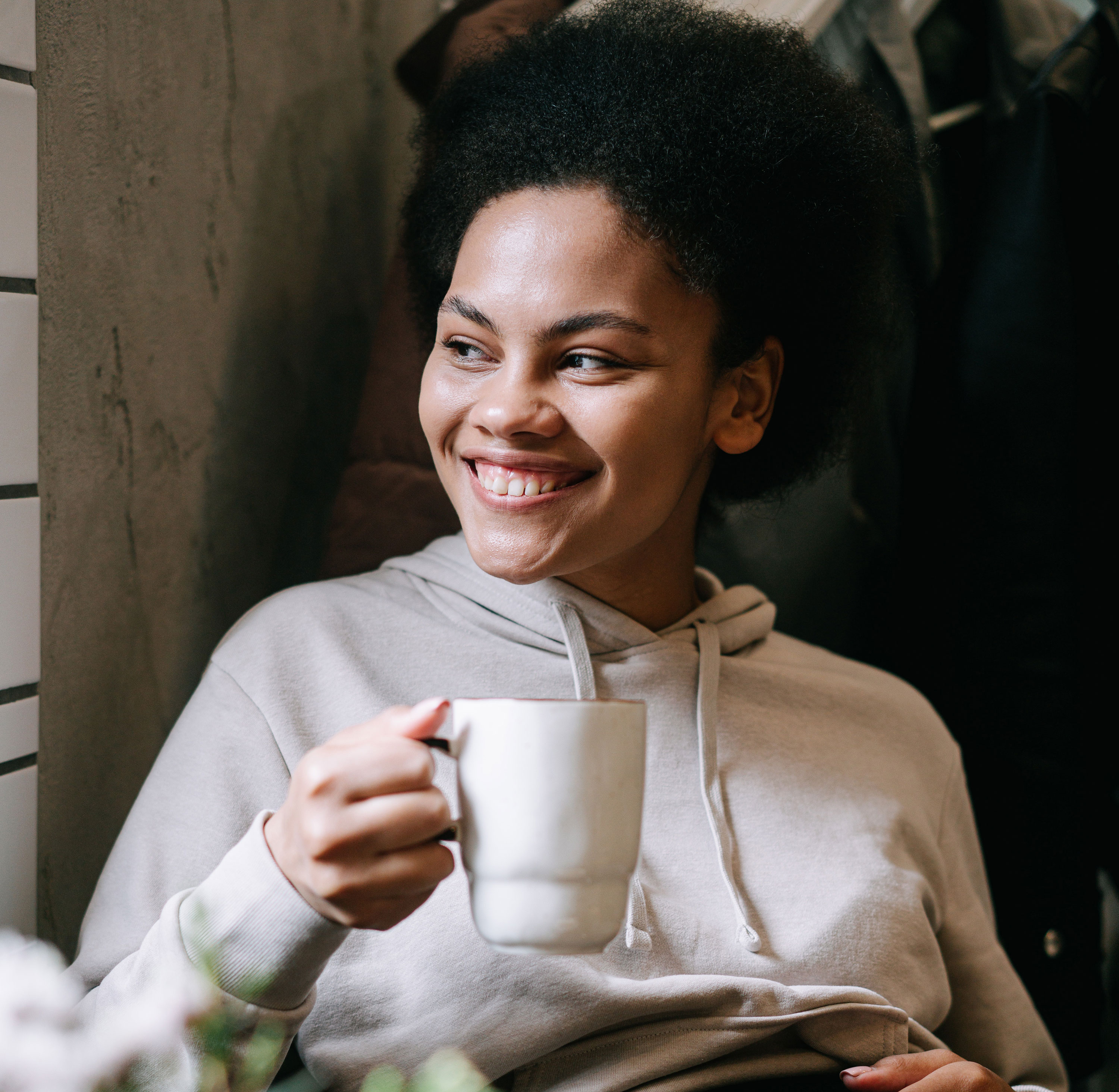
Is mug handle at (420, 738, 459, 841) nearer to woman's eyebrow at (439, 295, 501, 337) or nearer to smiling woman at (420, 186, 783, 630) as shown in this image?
smiling woman at (420, 186, 783, 630)

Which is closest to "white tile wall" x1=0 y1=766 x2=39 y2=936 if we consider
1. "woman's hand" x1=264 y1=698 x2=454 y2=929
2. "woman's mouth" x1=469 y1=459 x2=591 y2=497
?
"woman's hand" x1=264 y1=698 x2=454 y2=929

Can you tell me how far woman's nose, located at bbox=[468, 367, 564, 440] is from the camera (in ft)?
3.04

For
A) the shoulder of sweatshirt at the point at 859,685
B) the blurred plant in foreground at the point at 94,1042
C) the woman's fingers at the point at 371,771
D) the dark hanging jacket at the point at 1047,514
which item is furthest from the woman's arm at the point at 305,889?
the dark hanging jacket at the point at 1047,514

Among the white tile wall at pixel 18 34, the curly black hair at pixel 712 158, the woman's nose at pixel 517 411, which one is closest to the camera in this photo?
the white tile wall at pixel 18 34

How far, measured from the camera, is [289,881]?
0.68 meters

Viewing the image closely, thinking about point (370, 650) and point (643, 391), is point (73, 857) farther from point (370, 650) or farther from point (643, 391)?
point (643, 391)

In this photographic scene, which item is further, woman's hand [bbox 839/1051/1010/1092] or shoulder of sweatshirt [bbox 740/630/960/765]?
shoulder of sweatshirt [bbox 740/630/960/765]

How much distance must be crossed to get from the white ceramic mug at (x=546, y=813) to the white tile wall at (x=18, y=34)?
2.08 ft

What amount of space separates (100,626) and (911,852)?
0.88 m

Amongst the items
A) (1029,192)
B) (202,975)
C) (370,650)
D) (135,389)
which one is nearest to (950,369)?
(1029,192)

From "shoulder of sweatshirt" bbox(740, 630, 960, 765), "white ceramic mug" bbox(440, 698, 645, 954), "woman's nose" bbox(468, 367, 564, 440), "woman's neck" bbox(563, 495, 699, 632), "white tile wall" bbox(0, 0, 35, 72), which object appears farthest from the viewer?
"shoulder of sweatshirt" bbox(740, 630, 960, 765)

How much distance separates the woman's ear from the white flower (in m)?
0.81

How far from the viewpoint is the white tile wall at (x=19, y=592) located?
34.2 inches

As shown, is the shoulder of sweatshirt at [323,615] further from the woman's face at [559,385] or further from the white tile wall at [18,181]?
the white tile wall at [18,181]
